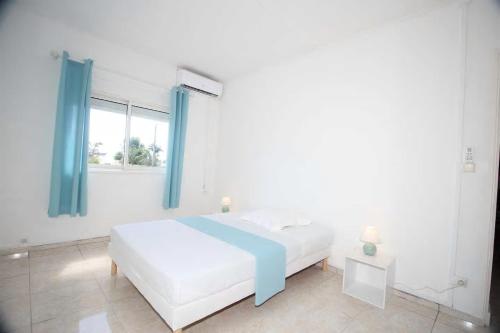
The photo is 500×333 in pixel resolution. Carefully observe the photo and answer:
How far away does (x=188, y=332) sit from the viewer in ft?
5.44

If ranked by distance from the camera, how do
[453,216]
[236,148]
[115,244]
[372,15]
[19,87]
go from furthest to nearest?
[236,148] < [19,87] < [372,15] < [115,244] < [453,216]

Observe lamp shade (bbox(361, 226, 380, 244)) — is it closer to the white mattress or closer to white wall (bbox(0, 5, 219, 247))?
the white mattress

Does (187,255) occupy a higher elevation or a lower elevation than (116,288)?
higher

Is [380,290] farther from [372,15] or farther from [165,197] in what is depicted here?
[165,197]

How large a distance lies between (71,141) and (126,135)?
0.81m

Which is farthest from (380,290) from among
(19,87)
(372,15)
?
(19,87)

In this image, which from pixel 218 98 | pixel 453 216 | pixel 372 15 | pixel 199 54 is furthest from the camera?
pixel 218 98

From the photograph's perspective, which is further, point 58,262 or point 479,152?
A: point 58,262

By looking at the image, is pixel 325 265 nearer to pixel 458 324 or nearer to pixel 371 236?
pixel 371 236

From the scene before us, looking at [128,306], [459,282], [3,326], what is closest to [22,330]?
[3,326]

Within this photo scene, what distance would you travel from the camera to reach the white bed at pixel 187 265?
57.9 inches

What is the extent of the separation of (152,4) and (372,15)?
2.37 meters

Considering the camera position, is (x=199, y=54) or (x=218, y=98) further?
(x=218, y=98)

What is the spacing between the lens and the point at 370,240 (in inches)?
89.7
